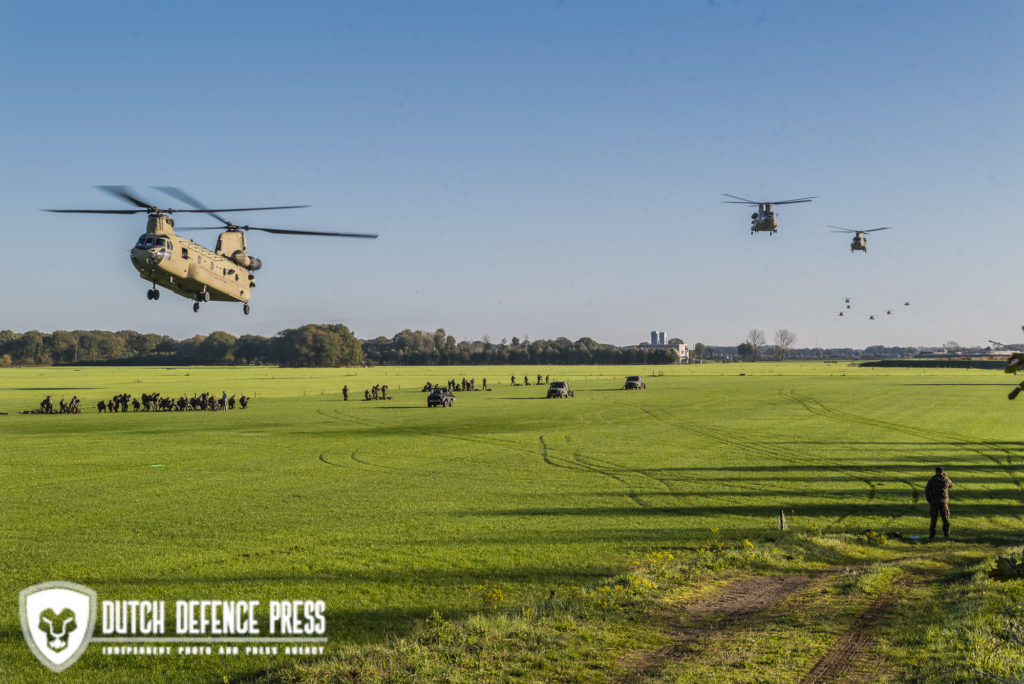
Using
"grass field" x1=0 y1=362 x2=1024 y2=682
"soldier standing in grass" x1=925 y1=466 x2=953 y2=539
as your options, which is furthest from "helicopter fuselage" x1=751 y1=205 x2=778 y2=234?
"soldier standing in grass" x1=925 y1=466 x2=953 y2=539

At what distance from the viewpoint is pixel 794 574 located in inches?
627

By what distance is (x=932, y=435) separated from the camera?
39.9 metres

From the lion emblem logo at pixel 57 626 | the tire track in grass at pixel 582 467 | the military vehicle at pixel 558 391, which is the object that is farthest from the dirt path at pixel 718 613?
the military vehicle at pixel 558 391

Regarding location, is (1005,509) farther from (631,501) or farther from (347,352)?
(347,352)

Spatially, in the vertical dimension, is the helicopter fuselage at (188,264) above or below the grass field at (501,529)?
above

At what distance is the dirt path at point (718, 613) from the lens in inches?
443

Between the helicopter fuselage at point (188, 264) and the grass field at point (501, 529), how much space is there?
19.9ft

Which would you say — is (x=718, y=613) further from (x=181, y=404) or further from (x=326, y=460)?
(x=181, y=404)

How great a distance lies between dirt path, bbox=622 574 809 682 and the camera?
36.9 feet

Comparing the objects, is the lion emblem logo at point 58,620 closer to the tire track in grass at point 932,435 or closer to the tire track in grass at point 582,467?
the tire track in grass at point 582,467

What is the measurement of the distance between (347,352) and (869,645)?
4199 inches

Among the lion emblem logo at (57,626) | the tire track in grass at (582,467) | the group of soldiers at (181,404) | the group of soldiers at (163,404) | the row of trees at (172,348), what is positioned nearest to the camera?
the lion emblem logo at (57,626)

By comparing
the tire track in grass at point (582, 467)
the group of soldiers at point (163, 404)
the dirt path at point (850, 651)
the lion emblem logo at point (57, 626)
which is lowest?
the lion emblem logo at point (57, 626)

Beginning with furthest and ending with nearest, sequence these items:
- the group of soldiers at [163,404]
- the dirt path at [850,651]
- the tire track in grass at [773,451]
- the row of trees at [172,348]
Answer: the row of trees at [172,348]
the group of soldiers at [163,404]
the tire track in grass at [773,451]
the dirt path at [850,651]
